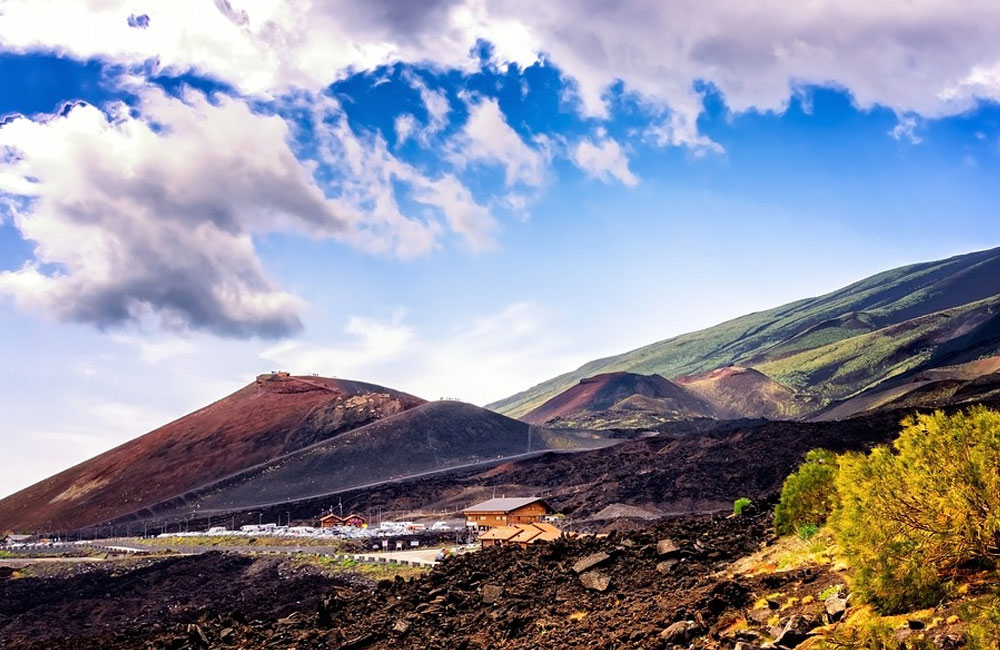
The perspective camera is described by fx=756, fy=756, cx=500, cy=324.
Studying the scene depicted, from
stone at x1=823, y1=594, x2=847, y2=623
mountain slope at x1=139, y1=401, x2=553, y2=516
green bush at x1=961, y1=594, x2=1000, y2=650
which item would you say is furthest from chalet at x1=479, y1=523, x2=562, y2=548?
mountain slope at x1=139, y1=401, x2=553, y2=516

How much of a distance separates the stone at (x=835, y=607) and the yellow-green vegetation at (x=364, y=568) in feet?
124

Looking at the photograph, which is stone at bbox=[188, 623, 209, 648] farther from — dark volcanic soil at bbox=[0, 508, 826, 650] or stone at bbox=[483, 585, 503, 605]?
stone at bbox=[483, 585, 503, 605]

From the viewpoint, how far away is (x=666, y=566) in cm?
1822

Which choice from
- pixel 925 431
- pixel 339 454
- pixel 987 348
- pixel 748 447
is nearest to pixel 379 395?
pixel 339 454

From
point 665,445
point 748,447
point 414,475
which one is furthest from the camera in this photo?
point 414,475

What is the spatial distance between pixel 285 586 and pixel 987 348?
14112 cm

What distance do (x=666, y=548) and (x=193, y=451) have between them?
15092 cm

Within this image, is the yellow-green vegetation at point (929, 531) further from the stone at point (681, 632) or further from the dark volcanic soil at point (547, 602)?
the dark volcanic soil at point (547, 602)

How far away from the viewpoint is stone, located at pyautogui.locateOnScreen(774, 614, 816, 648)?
34.8ft

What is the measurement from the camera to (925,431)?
39.8 feet

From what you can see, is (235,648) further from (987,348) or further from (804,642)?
(987,348)

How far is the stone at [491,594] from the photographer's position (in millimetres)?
19688

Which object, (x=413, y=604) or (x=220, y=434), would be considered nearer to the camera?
(x=413, y=604)

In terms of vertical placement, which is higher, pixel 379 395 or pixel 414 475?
pixel 379 395
